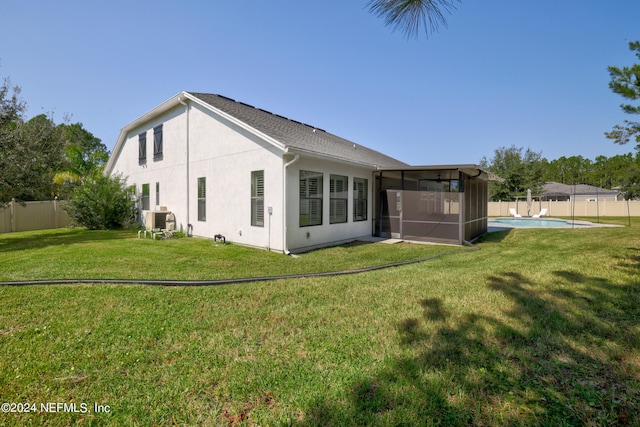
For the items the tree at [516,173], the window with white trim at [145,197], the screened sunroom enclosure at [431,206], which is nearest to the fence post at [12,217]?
the window with white trim at [145,197]

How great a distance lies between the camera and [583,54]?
23.0 ft

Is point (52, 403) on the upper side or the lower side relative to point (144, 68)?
lower

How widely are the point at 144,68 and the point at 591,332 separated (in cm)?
1317

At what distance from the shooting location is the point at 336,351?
2.69 m

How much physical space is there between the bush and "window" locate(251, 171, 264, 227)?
8410 millimetres

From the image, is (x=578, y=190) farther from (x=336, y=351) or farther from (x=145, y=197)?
(x=336, y=351)

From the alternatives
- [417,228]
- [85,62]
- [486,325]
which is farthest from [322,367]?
[85,62]

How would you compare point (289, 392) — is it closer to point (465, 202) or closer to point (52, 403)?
point (52, 403)

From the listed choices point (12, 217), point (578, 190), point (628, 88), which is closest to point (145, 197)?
point (12, 217)

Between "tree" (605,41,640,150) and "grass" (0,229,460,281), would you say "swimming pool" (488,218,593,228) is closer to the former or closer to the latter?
"grass" (0,229,460,281)

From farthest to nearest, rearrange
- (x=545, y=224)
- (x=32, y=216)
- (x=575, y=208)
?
(x=575, y=208)
(x=545, y=224)
(x=32, y=216)

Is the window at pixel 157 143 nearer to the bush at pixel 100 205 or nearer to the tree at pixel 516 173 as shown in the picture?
the bush at pixel 100 205

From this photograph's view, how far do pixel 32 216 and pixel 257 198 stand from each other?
45.4 ft

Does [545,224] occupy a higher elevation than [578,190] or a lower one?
lower
